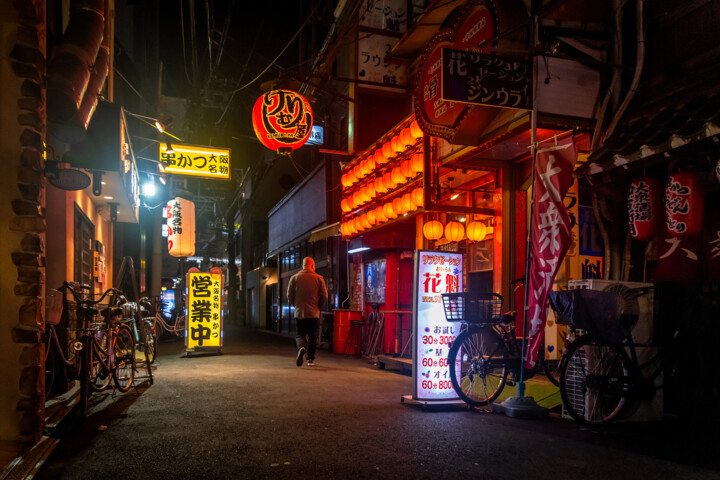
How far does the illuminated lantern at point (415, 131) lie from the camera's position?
1170 centimetres

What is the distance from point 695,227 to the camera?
611cm

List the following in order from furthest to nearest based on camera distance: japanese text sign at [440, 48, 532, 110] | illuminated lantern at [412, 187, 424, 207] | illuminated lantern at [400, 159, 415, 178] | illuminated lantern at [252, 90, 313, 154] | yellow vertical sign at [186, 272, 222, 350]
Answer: yellow vertical sign at [186, 272, 222, 350] < illuminated lantern at [252, 90, 313, 154] < illuminated lantern at [400, 159, 415, 178] < illuminated lantern at [412, 187, 424, 207] < japanese text sign at [440, 48, 532, 110]

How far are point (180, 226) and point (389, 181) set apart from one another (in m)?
8.99

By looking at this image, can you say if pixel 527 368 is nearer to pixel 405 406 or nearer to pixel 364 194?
pixel 405 406

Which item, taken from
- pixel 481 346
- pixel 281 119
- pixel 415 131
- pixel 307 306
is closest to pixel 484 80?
pixel 481 346

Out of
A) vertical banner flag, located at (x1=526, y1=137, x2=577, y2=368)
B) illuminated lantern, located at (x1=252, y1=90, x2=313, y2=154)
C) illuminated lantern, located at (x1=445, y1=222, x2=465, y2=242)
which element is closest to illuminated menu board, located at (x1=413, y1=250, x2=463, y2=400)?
vertical banner flag, located at (x1=526, y1=137, x2=577, y2=368)

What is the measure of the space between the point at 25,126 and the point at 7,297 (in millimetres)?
1730

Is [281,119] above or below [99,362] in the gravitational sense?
above

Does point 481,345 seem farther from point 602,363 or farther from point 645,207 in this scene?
point 645,207

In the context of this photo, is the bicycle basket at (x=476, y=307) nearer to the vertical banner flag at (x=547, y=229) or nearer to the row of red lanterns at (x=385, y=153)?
the vertical banner flag at (x=547, y=229)

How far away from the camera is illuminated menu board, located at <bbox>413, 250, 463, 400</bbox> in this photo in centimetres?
720

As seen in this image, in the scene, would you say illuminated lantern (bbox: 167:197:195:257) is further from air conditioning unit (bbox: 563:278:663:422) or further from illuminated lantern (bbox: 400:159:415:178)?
air conditioning unit (bbox: 563:278:663:422)

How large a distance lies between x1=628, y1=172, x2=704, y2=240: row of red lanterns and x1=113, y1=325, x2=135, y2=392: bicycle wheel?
302 inches

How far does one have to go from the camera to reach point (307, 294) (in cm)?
1199
